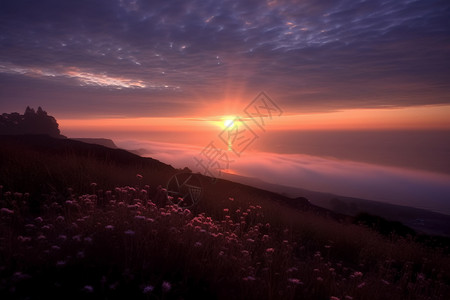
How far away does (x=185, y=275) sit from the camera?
10.2 ft

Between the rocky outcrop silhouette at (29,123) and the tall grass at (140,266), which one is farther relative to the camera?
the rocky outcrop silhouette at (29,123)

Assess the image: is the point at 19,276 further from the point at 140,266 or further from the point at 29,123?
the point at 29,123

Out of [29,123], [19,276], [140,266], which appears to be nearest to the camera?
[19,276]

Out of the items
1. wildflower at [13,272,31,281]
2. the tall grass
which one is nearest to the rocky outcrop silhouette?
the tall grass

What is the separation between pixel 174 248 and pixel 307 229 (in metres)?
5.62

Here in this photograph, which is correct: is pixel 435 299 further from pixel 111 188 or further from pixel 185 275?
pixel 111 188

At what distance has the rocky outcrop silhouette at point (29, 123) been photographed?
136 feet

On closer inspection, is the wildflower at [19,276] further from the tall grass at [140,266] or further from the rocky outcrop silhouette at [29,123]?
the rocky outcrop silhouette at [29,123]

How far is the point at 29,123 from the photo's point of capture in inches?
1735

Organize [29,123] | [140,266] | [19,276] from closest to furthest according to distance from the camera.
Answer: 1. [19,276]
2. [140,266]
3. [29,123]

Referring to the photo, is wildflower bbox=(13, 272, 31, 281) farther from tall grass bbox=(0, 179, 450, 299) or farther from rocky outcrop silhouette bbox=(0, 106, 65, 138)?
rocky outcrop silhouette bbox=(0, 106, 65, 138)

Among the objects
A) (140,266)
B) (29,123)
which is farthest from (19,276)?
(29,123)

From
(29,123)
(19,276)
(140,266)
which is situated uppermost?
(29,123)

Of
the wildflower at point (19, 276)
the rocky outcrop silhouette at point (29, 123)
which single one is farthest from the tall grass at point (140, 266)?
the rocky outcrop silhouette at point (29, 123)
